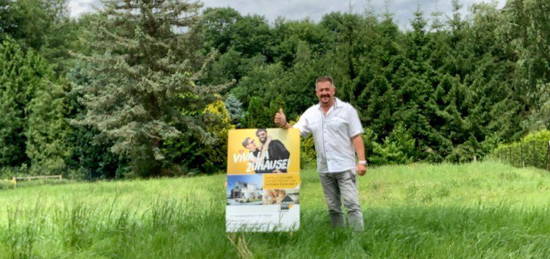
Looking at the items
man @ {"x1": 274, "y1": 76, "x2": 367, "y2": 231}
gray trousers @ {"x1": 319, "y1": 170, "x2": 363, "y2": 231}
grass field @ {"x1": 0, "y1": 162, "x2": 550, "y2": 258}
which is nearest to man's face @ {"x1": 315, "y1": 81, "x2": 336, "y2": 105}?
man @ {"x1": 274, "y1": 76, "x2": 367, "y2": 231}

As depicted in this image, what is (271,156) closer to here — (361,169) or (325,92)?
(325,92)

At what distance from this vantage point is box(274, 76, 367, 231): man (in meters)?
6.21

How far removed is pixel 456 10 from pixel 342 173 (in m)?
41.5

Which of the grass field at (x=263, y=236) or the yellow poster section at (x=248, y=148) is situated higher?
the yellow poster section at (x=248, y=148)

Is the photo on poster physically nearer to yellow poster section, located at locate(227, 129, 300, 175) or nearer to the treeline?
yellow poster section, located at locate(227, 129, 300, 175)

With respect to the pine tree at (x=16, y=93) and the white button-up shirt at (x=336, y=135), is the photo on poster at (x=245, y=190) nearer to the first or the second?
the white button-up shirt at (x=336, y=135)

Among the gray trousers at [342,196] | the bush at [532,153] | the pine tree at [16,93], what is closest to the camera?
the gray trousers at [342,196]

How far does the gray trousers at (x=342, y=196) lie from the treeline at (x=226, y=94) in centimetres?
2570

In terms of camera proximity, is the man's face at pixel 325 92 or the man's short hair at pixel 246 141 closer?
the man's short hair at pixel 246 141

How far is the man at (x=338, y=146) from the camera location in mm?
6207

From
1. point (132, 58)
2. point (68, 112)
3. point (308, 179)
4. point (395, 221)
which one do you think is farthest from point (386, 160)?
point (395, 221)

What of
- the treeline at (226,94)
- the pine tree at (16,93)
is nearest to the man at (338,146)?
the treeline at (226,94)

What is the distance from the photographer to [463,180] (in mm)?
16234

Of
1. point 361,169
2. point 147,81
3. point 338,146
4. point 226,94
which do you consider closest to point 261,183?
point 338,146
